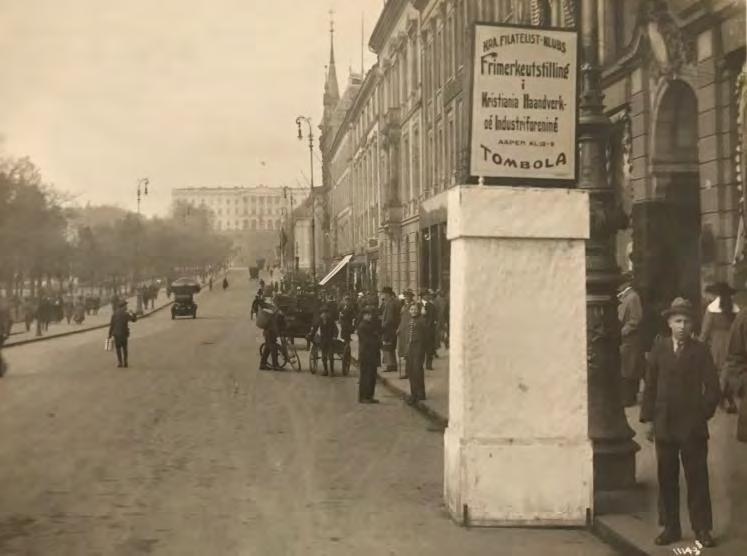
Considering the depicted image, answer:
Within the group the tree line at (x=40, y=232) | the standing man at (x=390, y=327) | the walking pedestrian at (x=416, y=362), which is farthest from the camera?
the standing man at (x=390, y=327)

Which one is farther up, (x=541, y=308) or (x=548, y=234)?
(x=548, y=234)

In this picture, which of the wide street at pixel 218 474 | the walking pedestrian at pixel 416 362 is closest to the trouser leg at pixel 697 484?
the wide street at pixel 218 474

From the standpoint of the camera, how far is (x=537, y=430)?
21.1ft

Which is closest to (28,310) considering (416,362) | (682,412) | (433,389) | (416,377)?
(682,412)

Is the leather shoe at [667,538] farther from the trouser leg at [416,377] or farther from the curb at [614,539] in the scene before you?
the trouser leg at [416,377]

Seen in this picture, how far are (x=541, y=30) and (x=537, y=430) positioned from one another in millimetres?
2800

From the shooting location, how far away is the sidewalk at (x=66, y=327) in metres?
7.10

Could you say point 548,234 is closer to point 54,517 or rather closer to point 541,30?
point 541,30

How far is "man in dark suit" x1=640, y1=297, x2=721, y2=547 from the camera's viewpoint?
5.73 m

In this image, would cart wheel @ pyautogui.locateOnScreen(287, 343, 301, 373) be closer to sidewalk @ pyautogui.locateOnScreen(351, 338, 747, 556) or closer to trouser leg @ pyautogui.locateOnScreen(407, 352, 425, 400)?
trouser leg @ pyautogui.locateOnScreen(407, 352, 425, 400)

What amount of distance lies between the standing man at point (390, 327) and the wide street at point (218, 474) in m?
3.49

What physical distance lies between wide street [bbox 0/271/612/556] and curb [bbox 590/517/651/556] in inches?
3.2

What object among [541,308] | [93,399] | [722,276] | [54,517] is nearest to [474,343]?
[541,308]

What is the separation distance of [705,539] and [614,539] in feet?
2.16
